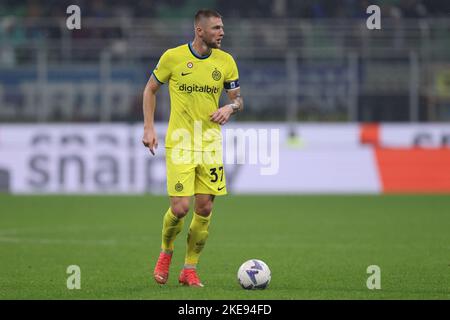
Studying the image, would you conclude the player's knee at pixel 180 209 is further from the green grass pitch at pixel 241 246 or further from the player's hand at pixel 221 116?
the player's hand at pixel 221 116

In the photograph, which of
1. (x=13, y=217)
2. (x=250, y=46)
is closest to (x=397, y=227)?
(x=13, y=217)

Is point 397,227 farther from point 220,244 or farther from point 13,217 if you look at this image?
point 13,217

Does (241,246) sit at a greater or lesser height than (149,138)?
lesser

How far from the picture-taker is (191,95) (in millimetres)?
8617

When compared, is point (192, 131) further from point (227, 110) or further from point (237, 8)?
point (237, 8)

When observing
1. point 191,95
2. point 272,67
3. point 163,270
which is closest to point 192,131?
point 191,95

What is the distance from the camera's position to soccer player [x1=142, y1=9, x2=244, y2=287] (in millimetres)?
8500

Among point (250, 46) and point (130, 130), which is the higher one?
point (250, 46)

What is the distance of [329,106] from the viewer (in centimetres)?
2242

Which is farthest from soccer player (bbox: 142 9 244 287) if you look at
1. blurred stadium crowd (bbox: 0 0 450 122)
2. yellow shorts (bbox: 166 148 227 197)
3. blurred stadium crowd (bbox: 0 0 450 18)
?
blurred stadium crowd (bbox: 0 0 450 18)

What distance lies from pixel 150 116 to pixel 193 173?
607 mm

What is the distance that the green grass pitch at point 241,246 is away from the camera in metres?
8.30

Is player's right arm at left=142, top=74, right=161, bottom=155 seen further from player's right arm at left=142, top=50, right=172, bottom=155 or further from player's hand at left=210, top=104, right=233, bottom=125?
player's hand at left=210, top=104, right=233, bottom=125
